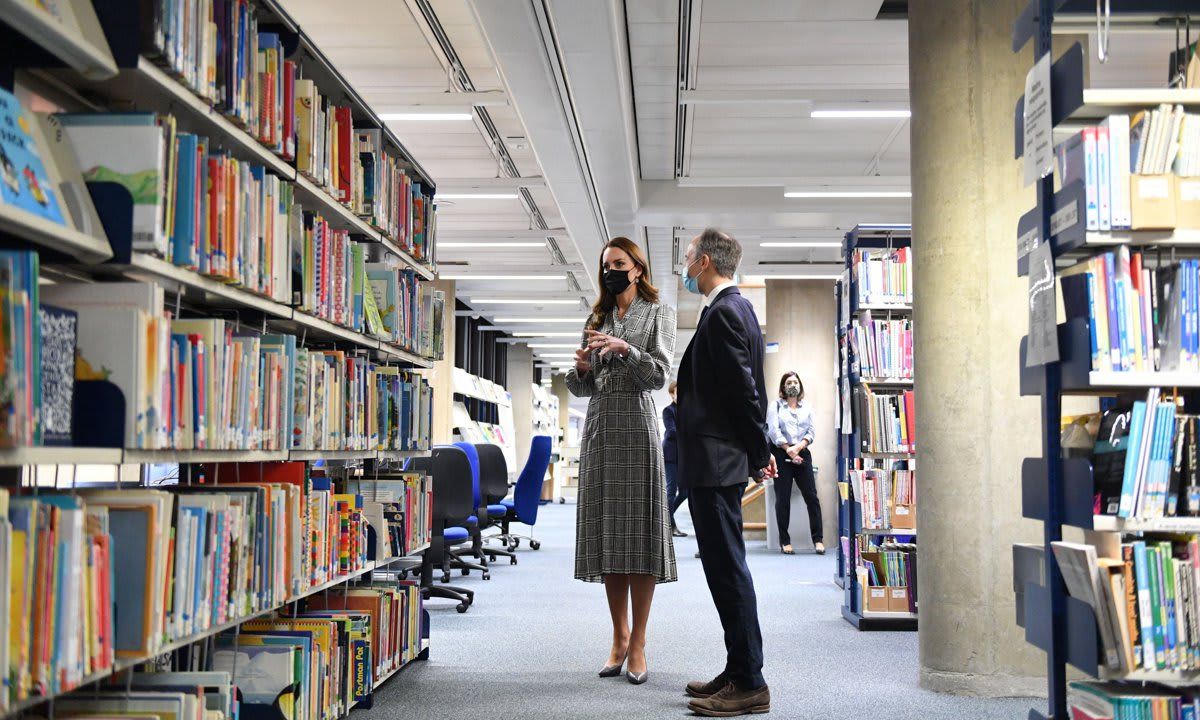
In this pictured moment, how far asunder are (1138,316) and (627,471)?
1844mm

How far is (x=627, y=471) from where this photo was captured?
12.2 ft

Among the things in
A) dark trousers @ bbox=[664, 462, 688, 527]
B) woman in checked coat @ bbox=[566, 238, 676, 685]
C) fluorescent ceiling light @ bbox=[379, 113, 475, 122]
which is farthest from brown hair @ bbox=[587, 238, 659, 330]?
dark trousers @ bbox=[664, 462, 688, 527]

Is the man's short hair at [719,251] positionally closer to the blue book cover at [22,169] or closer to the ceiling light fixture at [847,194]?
the blue book cover at [22,169]

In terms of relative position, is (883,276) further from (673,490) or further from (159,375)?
(159,375)

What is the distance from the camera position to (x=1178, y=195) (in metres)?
2.30

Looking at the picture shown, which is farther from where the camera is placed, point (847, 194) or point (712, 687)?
point (847, 194)

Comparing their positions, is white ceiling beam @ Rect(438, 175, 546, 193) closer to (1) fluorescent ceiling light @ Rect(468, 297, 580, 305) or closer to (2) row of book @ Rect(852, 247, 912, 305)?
(2) row of book @ Rect(852, 247, 912, 305)

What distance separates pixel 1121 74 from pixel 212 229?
664 centimetres

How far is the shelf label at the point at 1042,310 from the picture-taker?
244 centimetres

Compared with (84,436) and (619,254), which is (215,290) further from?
(619,254)

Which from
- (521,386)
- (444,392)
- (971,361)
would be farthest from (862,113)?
(521,386)

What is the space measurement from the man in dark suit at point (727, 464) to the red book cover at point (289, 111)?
1438mm

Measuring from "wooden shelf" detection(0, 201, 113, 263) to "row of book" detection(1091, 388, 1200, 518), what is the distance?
213 cm

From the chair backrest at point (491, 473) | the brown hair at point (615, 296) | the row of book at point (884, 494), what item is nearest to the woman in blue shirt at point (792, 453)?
the chair backrest at point (491, 473)
